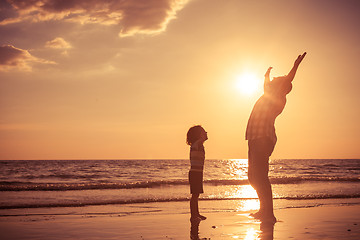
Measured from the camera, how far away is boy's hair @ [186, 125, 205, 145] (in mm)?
8359

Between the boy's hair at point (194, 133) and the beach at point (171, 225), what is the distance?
5.45 ft

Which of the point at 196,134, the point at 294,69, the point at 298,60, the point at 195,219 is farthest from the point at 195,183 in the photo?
the point at 298,60

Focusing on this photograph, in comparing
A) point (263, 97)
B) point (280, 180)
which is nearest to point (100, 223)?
point (263, 97)

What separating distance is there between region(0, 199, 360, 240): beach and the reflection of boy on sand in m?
0.50

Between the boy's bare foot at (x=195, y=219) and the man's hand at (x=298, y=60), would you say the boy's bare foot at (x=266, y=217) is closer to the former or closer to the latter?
the boy's bare foot at (x=195, y=219)

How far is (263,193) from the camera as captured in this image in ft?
24.1

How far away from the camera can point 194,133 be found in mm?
8367

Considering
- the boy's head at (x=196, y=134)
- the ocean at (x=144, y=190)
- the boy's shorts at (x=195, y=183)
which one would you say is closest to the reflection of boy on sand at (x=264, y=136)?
the boy's head at (x=196, y=134)

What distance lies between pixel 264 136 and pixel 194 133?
1.59 metres

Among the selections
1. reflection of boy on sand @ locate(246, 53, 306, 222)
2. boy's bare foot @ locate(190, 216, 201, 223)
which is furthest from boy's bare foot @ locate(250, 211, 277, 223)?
boy's bare foot @ locate(190, 216, 201, 223)

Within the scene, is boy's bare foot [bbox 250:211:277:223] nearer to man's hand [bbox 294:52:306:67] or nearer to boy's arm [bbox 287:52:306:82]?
boy's arm [bbox 287:52:306:82]

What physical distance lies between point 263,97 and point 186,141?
76.2 inches

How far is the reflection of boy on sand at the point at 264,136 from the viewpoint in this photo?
291 inches


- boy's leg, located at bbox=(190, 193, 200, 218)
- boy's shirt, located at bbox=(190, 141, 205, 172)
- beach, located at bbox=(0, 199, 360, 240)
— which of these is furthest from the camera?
boy's shirt, located at bbox=(190, 141, 205, 172)
